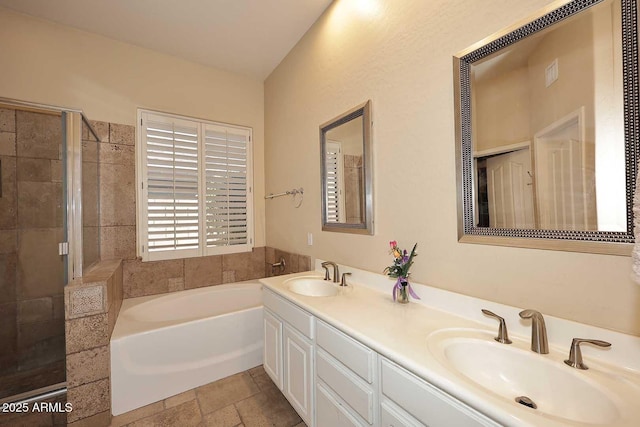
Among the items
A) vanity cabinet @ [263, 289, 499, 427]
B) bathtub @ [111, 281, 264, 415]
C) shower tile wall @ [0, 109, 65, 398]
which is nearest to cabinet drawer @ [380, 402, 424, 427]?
vanity cabinet @ [263, 289, 499, 427]

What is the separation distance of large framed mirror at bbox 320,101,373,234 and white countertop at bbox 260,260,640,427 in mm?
467

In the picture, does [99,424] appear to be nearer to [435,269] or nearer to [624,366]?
[435,269]

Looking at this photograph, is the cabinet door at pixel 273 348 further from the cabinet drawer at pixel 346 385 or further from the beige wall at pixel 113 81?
the beige wall at pixel 113 81

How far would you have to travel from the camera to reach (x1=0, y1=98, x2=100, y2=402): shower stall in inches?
77.4

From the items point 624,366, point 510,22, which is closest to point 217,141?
point 510,22

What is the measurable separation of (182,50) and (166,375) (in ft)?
9.79

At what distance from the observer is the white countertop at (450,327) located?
0.65m

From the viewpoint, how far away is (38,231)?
2172 mm

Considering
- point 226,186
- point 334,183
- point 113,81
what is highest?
point 113,81

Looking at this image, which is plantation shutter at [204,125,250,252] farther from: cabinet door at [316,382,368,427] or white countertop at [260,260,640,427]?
cabinet door at [316,382,368,427]

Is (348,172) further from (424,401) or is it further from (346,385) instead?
(424,401)

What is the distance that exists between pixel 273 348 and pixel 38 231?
7.31 ft

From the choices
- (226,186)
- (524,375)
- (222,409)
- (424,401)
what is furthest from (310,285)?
(226,186)

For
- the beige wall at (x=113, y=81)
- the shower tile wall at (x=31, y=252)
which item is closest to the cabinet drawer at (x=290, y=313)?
the beige wall at (x=113, y=81)
